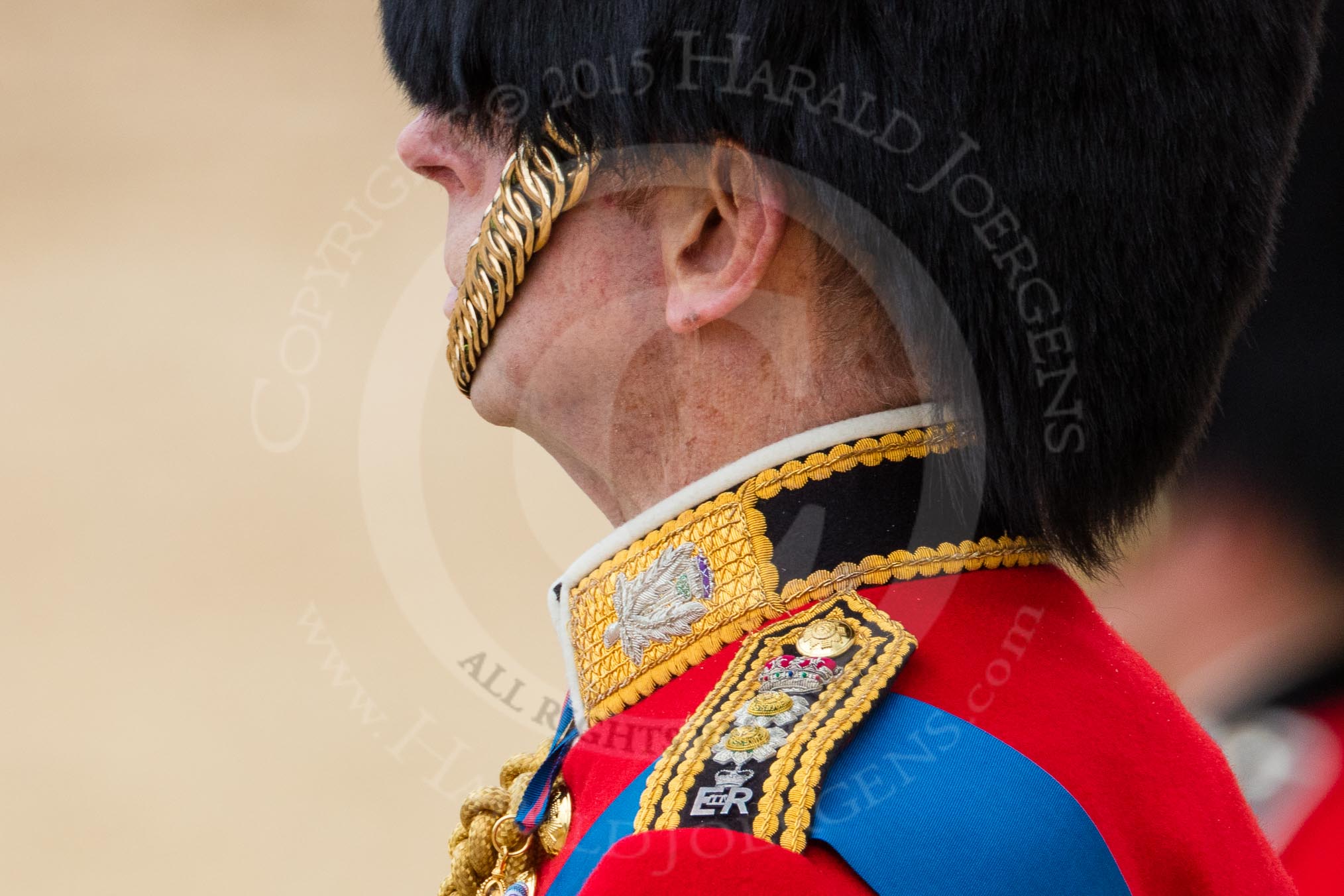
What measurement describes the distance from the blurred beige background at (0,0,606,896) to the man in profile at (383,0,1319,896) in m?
3.33

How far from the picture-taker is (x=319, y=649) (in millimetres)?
5078

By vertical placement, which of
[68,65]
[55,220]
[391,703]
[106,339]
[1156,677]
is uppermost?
[68,65]

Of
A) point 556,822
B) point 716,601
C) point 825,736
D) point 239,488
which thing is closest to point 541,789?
point 556,822

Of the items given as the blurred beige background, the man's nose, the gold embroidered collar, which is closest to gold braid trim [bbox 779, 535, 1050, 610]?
the gold embroidered collar

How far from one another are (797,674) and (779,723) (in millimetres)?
57

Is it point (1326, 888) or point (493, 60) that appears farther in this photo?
point (1326, 888)

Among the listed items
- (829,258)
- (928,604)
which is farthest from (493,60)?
(928,604)

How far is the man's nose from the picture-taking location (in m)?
1.55

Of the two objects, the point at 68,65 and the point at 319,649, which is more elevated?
the point at 68,65

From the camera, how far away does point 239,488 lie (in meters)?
5.55

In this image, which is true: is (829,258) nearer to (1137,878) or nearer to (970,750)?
(970,750)

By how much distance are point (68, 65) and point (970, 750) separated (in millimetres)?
6382

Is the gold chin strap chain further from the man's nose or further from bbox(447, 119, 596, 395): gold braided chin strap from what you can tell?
the man's nose

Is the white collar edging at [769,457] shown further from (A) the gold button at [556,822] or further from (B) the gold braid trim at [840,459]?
(A) the gold button at [556,822]
